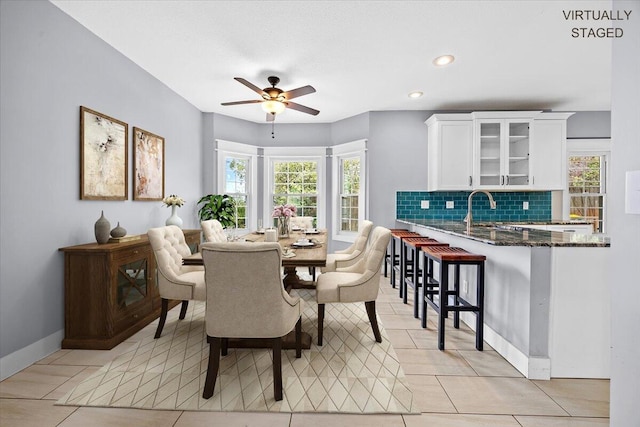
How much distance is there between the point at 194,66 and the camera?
341 cm

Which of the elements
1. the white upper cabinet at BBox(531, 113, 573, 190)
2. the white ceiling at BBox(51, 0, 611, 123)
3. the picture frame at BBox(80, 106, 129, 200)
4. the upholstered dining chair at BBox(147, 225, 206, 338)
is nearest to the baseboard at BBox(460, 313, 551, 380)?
the upholstered dining chair at BBox(147, 225, 206, 338)

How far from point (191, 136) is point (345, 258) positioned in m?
3.12

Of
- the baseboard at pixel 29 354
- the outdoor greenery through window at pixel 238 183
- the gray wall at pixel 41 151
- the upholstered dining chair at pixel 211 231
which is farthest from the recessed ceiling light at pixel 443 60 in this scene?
the baseboard at pixel 29 354

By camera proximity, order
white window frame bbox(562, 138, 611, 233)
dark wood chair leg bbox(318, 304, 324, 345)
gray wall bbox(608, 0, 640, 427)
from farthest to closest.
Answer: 1. white window frame bbox(562, 138, 611, 233)
2. dark wood chair leg bbox(318, 304, 324, 345)
3. gray wall bbox(608, 0, 640, 427)

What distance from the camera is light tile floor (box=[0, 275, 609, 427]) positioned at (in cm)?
164

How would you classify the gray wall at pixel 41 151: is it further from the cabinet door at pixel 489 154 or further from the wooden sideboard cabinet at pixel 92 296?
the cabinet door at pixel 489 154

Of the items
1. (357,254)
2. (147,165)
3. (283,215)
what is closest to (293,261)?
(283,215)

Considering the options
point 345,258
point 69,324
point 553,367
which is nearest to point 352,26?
point 345,258

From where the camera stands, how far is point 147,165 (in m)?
3.64

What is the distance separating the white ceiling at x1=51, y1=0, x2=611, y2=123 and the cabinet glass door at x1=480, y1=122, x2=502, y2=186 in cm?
44

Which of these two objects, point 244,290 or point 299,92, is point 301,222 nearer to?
point 299,92

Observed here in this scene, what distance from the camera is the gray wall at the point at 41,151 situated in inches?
81.3

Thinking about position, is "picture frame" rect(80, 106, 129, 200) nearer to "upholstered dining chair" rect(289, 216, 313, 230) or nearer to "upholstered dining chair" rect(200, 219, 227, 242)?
"upholstered dining chair" rect(200, 219, 227, 242)

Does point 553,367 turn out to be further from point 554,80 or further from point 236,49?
point 236,49
